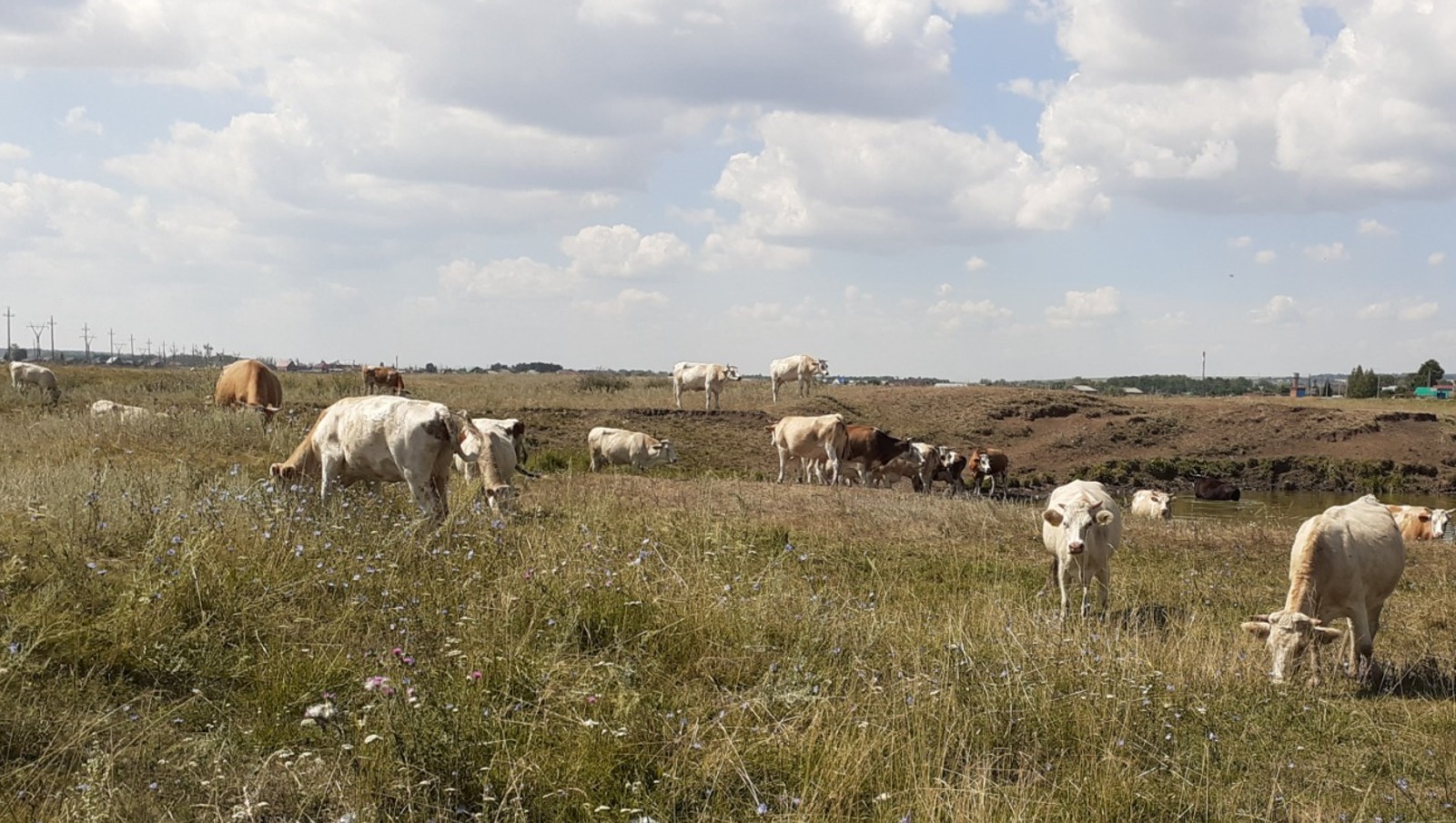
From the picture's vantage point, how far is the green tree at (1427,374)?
94.7 meters

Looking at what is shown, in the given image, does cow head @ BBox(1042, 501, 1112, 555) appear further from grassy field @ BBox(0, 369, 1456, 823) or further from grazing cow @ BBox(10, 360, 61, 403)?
grazing cow @ BBox(10, 360, 61, 403)

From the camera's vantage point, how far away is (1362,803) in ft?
16.8

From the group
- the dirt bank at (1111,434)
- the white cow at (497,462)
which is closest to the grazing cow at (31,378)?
the dirt bank at (1111,434)

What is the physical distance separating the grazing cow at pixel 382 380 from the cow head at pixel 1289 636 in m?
33.8

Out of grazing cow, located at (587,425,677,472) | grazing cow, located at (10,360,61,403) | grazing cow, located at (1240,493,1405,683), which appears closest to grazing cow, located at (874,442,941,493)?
grazing cow, located at (587,425,677,472)

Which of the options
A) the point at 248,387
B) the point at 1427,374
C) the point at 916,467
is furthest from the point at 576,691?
the point at 1427,374

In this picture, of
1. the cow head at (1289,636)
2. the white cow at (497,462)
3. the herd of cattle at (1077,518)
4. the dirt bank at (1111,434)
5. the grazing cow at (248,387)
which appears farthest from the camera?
the dirt bank at (1111,434)

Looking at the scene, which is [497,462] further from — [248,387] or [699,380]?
[699,380]

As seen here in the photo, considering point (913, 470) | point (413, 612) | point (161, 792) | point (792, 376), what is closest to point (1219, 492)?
point (913, 470)

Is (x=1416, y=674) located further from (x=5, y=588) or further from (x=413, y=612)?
(x=5, y=588)

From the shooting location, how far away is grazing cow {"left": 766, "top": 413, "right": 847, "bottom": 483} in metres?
26.7

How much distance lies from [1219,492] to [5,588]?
1187 inches

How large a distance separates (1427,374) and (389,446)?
105m

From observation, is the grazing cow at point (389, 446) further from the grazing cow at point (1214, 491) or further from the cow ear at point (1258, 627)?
the grazing cow at point (1214, 491)
